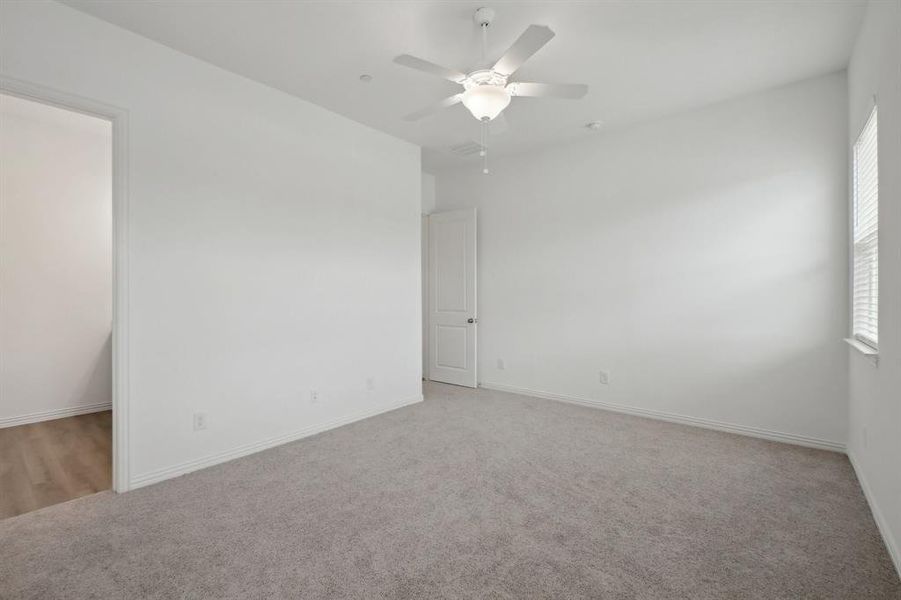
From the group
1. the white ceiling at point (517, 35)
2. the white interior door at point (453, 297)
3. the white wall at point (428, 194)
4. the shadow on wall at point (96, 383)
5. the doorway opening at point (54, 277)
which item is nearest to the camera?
the white ceiling at point (517, 35)

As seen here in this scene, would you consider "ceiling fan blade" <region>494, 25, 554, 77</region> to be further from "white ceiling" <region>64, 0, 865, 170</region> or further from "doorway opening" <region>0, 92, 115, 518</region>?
"doorway opening" <region>0, 92, 115, 518</region>

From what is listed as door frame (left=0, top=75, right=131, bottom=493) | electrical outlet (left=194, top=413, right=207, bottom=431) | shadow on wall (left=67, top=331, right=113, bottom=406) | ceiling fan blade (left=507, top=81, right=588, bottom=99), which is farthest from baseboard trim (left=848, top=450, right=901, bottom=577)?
shadow on wall (left=67, top=331, right=113, bottom=406)

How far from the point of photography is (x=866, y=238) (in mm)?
2623

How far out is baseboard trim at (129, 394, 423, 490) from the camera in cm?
265

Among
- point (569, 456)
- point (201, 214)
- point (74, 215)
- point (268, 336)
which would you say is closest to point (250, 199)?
point (201, 214)

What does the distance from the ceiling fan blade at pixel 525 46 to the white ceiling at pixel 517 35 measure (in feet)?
1.50

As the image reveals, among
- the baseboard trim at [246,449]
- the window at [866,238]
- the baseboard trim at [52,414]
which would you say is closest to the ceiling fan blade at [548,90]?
the window at [866,238]

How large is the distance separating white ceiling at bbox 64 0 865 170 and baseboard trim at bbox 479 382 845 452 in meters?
2.72

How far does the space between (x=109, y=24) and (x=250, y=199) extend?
1.21 m

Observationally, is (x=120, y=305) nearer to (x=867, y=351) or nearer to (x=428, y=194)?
(x=428, y=194)

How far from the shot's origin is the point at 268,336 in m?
3.29

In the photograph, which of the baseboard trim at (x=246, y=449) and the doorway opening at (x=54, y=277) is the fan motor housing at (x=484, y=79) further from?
the doorway opening at (x=54, y=277)

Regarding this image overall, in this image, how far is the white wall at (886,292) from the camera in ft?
5.95

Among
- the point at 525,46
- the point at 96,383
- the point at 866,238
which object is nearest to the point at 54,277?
the point at 96,383
